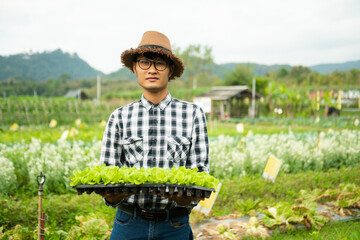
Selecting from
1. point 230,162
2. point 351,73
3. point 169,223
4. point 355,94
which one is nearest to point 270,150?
point 230,162

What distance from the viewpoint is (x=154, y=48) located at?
1702 mm

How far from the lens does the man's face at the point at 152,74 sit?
68.6 inches

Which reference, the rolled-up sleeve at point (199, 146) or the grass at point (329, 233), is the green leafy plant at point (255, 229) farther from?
the rolled-up sleeve at point (199, 146)

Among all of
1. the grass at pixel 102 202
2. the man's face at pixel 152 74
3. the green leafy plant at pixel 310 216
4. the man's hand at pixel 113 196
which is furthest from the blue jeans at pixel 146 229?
the green leafy plant at pixel 310 216

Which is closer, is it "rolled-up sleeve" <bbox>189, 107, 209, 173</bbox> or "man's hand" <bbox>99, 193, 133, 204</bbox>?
"man's hand" <bbox>99, 193, 133, 204</bbox>

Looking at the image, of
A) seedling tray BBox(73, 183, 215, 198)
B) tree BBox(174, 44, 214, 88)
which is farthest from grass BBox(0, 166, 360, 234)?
tree BBox(174, 44, 214, 88)

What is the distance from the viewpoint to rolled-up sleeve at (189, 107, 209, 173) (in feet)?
5.57

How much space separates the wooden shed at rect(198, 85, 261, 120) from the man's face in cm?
1947

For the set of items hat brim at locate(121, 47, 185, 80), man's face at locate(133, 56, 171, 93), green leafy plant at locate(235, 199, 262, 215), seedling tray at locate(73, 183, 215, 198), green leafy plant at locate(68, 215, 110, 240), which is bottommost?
green leafy plant at locate(235, 199, 262, 215)

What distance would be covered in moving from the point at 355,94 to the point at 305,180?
5.95 meters

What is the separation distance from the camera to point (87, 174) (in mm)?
1416

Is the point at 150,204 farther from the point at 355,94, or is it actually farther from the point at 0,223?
the point at 355,94

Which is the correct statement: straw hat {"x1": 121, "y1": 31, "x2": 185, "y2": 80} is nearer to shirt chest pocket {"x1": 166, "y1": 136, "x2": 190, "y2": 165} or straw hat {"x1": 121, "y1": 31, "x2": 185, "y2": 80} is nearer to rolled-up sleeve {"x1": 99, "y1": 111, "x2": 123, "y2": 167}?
rolled-up sleeve {"x1": 99, "y1": 111, "x2": 123, "y2": 167}

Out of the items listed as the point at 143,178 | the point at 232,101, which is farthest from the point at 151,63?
the point at 232,101
